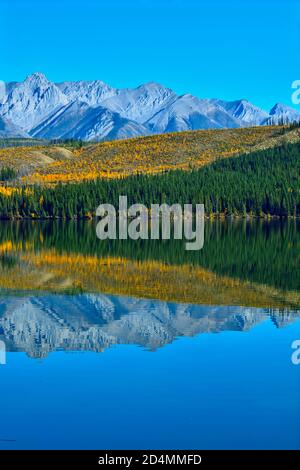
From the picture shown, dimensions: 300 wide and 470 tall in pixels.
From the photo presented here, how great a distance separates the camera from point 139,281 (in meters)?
51.6

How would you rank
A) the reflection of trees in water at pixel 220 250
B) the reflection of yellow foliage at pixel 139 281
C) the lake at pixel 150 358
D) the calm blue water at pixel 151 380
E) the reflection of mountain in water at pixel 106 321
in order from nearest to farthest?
the calm blue water at pixel 151 380
the lake at pixel 150 358
the reflection of mountain in water at pixel 106 321
the reflection of yellow foliage at pixel 139 281
the reflection of trees in water at pixel 220 250

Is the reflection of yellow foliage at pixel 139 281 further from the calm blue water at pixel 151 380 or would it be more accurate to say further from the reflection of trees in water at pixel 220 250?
the calm blue water at pixel 151 380

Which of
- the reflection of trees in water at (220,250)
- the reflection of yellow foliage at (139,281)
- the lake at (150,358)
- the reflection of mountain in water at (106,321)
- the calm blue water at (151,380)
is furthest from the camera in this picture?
the reflection of trees in water at (220,250)

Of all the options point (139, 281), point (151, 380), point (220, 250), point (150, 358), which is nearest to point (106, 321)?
point (150, 358)

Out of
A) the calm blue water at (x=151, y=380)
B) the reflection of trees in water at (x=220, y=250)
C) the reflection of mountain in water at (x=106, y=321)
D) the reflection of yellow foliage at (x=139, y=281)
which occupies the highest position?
the reflection of trees in water at (x=220, y=250)

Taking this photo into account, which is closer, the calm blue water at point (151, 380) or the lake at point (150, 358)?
the calm blue water at point (151, 380)

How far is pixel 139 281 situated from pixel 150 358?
22512mm

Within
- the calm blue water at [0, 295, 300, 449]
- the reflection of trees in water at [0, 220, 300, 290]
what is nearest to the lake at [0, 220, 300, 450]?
the calm blue water at [0, 295, 300, 449]

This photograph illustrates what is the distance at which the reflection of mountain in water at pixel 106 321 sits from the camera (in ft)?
106

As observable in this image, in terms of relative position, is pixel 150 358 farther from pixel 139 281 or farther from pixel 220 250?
pixel 220 250

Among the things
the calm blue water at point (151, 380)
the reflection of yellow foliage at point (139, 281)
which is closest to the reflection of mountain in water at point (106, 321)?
the calm blue water at point (151, 380)

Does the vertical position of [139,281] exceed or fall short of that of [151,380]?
it exceeds it

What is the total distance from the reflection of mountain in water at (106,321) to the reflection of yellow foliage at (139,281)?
9.55 ft

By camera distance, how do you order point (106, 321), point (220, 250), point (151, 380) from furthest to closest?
point (220, 250) → point (106, 321) → point (151, 380)
